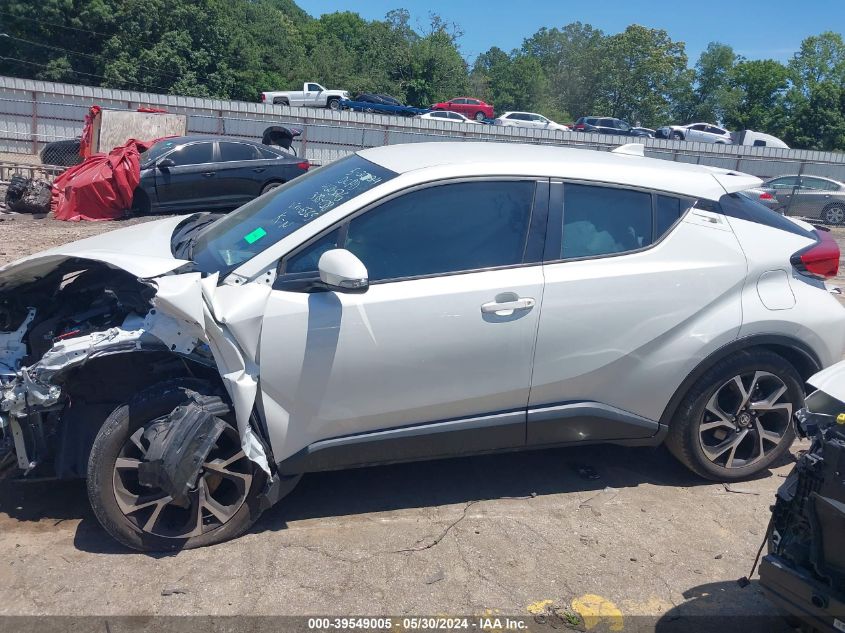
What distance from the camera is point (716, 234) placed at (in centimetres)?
403

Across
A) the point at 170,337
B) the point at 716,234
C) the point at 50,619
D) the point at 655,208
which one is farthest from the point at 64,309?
the point at 716,234

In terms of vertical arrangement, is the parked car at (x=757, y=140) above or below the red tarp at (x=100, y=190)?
above

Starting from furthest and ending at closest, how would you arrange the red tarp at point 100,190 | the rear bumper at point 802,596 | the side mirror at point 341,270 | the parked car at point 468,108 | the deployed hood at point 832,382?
the parked car at point 468,108, the red tarp at point 100,190, the side mirror at point 341,270, the deployed hood at point 832,382, the rear bumper at point 802,596

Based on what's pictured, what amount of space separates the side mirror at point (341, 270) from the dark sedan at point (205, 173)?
34.6 feet

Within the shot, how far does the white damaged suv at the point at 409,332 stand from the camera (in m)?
3.38

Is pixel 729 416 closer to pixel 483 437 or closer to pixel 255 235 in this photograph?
pixel 483 437

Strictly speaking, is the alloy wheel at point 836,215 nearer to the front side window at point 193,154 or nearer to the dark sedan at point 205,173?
the dark sedan at point 205,173

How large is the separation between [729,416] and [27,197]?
39.1ft

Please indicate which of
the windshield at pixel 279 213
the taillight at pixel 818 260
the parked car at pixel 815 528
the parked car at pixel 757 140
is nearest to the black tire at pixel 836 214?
the taillight at pixel 818 260

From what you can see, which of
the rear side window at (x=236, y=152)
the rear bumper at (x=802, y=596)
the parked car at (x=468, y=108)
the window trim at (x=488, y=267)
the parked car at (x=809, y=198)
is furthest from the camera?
the parked car at (x=468, y=108)

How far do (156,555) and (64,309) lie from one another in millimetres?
1502

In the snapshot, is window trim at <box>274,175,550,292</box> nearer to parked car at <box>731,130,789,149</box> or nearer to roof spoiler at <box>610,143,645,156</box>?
roof spoiler at <box>610,143,645,156</box>

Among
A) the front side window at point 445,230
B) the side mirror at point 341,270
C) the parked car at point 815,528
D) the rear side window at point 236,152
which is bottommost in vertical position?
the parked car at point 815,528

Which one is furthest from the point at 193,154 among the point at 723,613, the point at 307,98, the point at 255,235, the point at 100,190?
the point at 307,98
